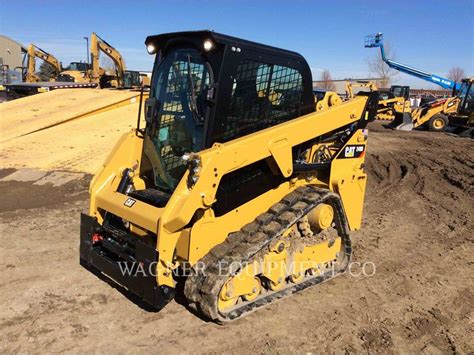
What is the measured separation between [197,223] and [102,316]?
1.18 m

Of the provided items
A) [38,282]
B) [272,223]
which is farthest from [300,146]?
[38,282]

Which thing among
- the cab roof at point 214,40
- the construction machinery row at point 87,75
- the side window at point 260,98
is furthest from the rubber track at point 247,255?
the construction machinery row at point 87,75

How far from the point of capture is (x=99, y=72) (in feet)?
77.8

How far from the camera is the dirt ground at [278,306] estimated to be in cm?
329

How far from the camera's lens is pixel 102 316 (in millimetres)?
3600

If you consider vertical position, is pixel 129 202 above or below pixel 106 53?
below

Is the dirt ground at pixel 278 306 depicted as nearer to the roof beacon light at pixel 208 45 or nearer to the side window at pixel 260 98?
the side window at pixel 260 98

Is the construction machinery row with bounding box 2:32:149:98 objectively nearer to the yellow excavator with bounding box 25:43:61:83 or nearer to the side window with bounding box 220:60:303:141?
the yellow excavator with bounding box 25:43:61:83

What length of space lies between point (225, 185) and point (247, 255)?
0.62 metres

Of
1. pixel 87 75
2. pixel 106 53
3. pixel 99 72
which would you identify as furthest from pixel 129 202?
pixel 87 75

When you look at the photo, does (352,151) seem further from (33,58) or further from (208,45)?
(33,58)

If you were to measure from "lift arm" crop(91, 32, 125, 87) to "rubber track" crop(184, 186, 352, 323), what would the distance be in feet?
68.7

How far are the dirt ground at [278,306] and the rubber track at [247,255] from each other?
11 centimetres

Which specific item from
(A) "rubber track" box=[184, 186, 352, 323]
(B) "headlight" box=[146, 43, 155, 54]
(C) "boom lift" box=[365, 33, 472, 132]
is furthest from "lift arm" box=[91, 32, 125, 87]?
(A) "rubber track" box=[184, 186, 352, 323]
